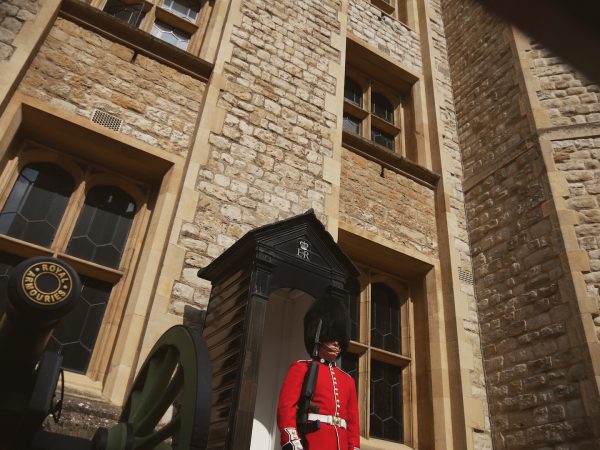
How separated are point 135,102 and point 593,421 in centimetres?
496

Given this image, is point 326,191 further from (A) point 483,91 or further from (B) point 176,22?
(A) point 483,91

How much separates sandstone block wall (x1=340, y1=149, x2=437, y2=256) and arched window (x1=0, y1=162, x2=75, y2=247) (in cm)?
284

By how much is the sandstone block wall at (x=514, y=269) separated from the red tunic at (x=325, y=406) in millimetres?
2560

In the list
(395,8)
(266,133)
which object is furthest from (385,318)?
(395,8)

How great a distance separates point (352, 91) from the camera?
738 cm

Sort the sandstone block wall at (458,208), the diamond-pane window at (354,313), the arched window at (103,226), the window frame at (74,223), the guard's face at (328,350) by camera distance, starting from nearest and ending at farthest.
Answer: the guard's face at (328,350) < the window frame at (74,223) < the arched window at (103,226) < the sandstone block wall at (458,208) < the diamond-pane window at (354,313)

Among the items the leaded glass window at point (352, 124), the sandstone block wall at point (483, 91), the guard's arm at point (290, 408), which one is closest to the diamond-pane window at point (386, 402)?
the guard's arm at point (290, 408)

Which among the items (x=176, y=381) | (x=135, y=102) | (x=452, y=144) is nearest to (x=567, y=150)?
(x=452, y=144)

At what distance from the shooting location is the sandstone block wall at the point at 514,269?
179 inches

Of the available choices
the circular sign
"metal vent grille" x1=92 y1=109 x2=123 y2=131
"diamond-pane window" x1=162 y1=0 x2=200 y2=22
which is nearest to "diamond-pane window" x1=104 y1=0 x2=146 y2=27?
"diamond-pane window" x1=162 y1=0 x2=200 y2=22

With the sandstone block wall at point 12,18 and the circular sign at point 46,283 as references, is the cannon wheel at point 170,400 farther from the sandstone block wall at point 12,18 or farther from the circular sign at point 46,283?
the sandstone block wall at point 12,18

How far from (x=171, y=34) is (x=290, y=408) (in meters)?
4.61

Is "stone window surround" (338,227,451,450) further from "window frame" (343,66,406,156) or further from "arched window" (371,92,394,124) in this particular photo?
"arched window" (371,92,394,124)

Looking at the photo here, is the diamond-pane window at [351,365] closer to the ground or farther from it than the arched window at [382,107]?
closer to the ground
